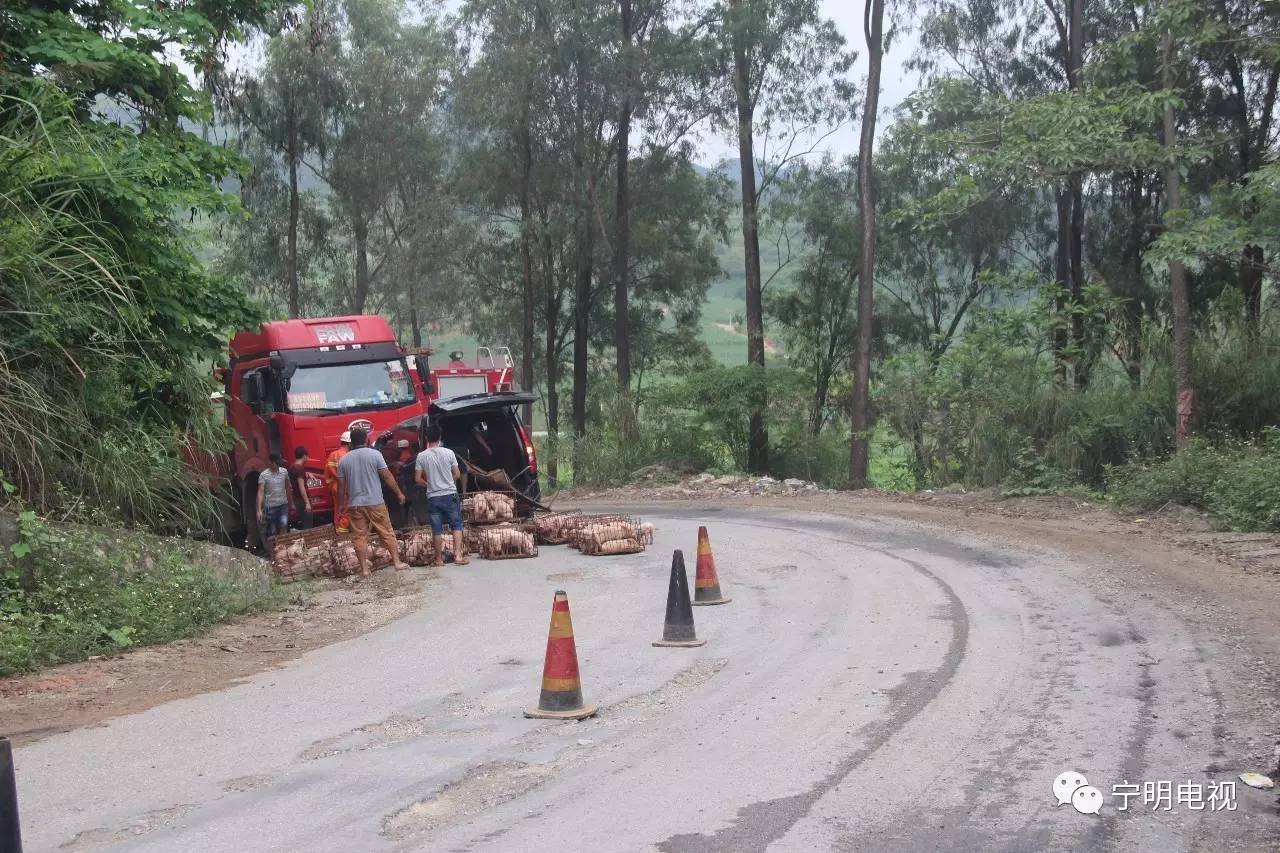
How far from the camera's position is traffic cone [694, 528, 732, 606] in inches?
481

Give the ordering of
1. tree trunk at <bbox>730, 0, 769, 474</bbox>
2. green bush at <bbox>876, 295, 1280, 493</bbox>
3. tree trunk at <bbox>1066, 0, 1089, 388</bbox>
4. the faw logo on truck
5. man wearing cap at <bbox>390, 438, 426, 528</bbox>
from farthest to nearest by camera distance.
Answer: tree trunk at <bbox>730, 0, 769, 474</bbox>, tree trunk at <bbox>1066, 0, 1089, 388</bbox>, green bush at <bbox>876, 295, 1280, 493</bbox>, the faw logo on truck, man wearing cap at <bbox>390, 438, 426, 528</bbox>

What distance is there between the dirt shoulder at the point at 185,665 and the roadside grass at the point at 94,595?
0.58 feet

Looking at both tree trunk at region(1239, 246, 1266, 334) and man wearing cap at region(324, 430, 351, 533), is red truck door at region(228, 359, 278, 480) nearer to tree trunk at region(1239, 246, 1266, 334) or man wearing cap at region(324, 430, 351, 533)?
man wearing cap at region(324, 430, 351, 533)

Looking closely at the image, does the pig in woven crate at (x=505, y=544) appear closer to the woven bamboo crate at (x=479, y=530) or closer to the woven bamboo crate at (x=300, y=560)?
the woven bamboo crate at (x=479, y=530)

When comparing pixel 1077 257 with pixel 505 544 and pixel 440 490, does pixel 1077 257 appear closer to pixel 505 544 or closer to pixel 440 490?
pixel 505 544

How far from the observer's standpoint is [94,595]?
10828 mm

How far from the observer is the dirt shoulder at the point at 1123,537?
Result: 1148 centimetres

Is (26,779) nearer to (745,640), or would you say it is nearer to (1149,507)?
(745,640)

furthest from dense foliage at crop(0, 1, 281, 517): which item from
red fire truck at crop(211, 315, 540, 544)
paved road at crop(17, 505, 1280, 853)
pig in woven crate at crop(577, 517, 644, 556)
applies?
pig in woven crate at crop(577, 517, 644, 556)

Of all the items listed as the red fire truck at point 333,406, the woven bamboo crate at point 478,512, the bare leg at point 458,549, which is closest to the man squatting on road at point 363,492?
the bare leg at point 458,549

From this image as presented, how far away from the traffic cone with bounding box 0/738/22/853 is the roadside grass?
17.4ft

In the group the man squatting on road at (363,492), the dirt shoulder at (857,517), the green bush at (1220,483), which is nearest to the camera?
the dirt shoulder at (857,517)

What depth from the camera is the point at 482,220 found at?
1740 inches

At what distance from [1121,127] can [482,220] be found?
2673 cm
